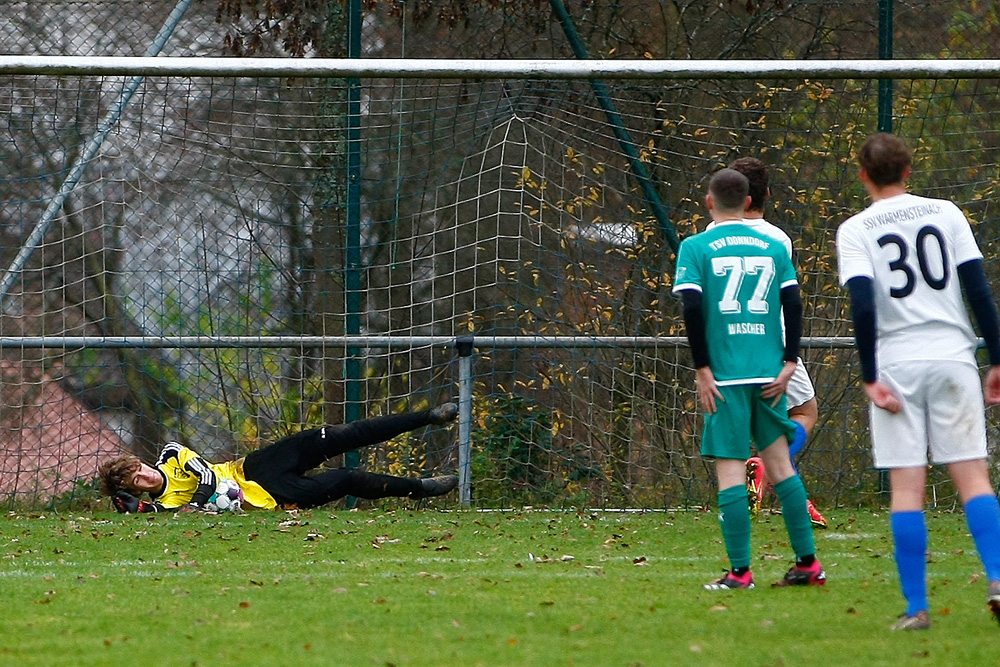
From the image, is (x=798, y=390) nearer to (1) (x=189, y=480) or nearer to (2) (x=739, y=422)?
(2) (x=739, y=422)

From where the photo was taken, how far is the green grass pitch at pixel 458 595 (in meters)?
3.91

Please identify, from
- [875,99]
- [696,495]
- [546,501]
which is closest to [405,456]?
[546,501]

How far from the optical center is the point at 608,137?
30.0ft

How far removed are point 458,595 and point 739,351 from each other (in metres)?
1.38

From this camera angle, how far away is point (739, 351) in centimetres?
503

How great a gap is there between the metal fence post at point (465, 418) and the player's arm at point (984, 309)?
190 inches

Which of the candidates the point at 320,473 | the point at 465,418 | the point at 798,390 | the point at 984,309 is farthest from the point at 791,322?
the point at 320,473

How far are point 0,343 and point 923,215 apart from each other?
6488mm

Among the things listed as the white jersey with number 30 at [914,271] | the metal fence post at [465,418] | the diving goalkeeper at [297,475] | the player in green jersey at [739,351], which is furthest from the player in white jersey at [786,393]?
the diving goalkeeper at [297,475]

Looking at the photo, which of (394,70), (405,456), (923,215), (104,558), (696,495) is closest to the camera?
(923,215)

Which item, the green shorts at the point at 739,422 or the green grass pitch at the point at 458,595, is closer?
the green grass pitch at the point at 458,595

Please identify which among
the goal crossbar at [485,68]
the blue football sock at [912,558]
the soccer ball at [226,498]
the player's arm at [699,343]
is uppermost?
the goal crossbar at [485,68]

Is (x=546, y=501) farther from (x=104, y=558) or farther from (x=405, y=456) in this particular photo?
(x=104, y=558)

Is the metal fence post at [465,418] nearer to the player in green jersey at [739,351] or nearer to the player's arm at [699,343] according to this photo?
the player in green jersey at [739,351]
